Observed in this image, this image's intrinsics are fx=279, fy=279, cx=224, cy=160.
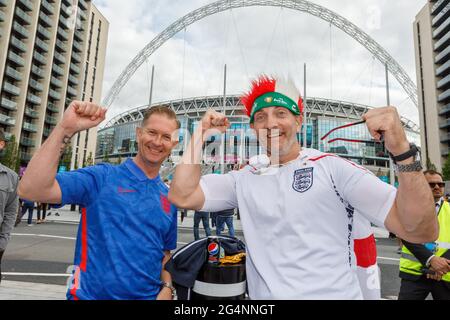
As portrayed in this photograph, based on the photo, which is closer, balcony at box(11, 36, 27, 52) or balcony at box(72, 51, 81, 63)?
balcony at box(11, 36, 27, 52)

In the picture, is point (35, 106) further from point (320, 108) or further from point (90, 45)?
point (320, 108)

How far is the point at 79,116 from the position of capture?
1618 mm

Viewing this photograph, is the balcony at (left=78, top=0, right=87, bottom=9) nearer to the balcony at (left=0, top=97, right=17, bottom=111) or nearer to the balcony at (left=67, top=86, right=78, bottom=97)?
the balcony at (left=67, top=86, right=78, bottom=97)

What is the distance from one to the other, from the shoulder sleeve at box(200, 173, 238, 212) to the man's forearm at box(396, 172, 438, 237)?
0.93 m

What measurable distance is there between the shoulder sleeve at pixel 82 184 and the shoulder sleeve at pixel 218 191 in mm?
737

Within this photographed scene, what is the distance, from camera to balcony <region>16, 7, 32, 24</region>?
165 feet

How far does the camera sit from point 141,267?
181 centimetres

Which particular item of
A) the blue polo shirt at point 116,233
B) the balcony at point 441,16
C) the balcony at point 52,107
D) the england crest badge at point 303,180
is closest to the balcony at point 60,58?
the balcony at point 52,107

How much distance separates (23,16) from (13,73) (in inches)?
438

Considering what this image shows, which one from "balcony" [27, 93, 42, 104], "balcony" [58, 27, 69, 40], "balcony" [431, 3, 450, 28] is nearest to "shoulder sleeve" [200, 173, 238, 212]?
"balcony" [27, 93, 42, 104]

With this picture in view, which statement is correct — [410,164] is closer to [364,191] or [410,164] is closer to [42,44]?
[364,191]

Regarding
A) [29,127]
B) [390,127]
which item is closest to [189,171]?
→ [390,127]
